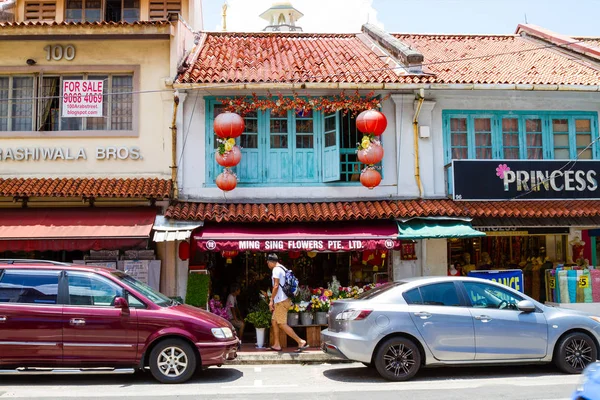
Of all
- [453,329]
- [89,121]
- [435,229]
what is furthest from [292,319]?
[89,121]

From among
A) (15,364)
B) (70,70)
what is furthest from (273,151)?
(15,364)

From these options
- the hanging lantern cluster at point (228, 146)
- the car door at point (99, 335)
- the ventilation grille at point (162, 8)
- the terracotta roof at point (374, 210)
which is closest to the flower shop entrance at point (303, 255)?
the terracotta roof at point (374, 210)

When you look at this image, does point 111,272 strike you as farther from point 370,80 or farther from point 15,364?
point 370,80

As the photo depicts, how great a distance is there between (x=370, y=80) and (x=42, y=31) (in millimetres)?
7106

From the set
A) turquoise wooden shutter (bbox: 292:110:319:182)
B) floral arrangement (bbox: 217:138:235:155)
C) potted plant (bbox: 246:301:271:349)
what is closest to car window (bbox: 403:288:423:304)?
potted plant (bbox: 246:301:271:349)

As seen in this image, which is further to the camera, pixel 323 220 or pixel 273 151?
pixel 273 151

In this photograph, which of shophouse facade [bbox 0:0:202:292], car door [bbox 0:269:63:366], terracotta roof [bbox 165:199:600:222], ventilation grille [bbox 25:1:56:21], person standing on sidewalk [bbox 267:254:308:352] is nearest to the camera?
car door [bbox 0:269:63:366]

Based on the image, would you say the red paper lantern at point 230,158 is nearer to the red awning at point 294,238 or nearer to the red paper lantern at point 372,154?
the red awning at point 294,238

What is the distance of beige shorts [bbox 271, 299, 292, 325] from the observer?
1163 cm

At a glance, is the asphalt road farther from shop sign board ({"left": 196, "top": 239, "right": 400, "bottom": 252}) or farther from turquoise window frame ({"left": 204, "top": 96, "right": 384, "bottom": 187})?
turquoise window frame ({"left": 204, "top": 96, "right": 384, "bottom": 187})

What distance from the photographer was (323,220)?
12.9 metres

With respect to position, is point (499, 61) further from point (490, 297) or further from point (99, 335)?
point (99, 335)

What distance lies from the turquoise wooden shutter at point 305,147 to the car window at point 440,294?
16.6ft

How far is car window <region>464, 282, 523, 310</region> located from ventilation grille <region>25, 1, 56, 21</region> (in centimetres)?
1351
